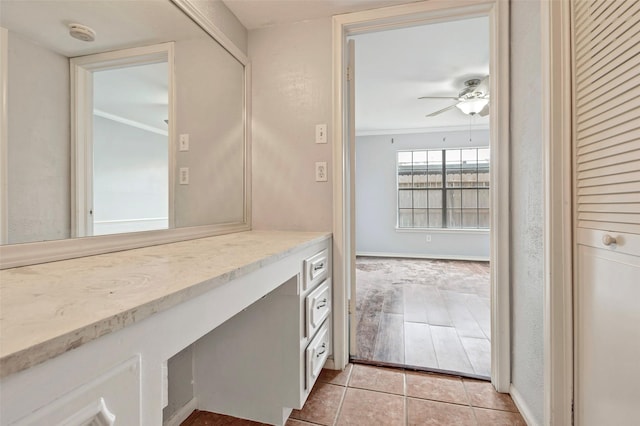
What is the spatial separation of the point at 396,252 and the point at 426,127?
7.64ft

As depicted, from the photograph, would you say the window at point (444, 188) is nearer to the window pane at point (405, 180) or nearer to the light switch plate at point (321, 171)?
the window pane at point (405, 180)

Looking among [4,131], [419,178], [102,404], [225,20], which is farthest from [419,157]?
[102,404]

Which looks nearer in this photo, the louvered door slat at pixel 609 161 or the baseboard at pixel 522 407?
the louvered door slat at pixel 609 161

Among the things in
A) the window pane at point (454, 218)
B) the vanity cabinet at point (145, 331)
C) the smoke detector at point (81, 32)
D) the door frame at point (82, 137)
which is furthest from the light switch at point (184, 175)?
the window pane at point (454, 218)

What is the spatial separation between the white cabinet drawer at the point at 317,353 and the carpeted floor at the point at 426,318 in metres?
0.40

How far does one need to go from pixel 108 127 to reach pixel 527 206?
1.72 metres

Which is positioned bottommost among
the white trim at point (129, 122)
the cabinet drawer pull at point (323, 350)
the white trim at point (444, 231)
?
the cabinet drawer pull at point (323, 350)

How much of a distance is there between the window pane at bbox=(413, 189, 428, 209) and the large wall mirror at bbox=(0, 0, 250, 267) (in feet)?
14.6

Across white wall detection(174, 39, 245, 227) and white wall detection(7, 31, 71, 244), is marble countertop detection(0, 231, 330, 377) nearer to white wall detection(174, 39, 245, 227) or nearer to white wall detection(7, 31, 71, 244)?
white wall detection(7, 31, 71, 244)

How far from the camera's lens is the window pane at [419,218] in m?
5.39

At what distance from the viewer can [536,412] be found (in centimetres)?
121

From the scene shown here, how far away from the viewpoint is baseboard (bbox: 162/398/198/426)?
48.9 inches

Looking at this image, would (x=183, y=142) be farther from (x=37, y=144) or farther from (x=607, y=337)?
(x=607, y=337)

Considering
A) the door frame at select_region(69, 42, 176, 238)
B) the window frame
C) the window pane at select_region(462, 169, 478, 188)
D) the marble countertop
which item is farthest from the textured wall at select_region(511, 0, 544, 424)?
the window pane at select_region(462, 169, 478, 188)
